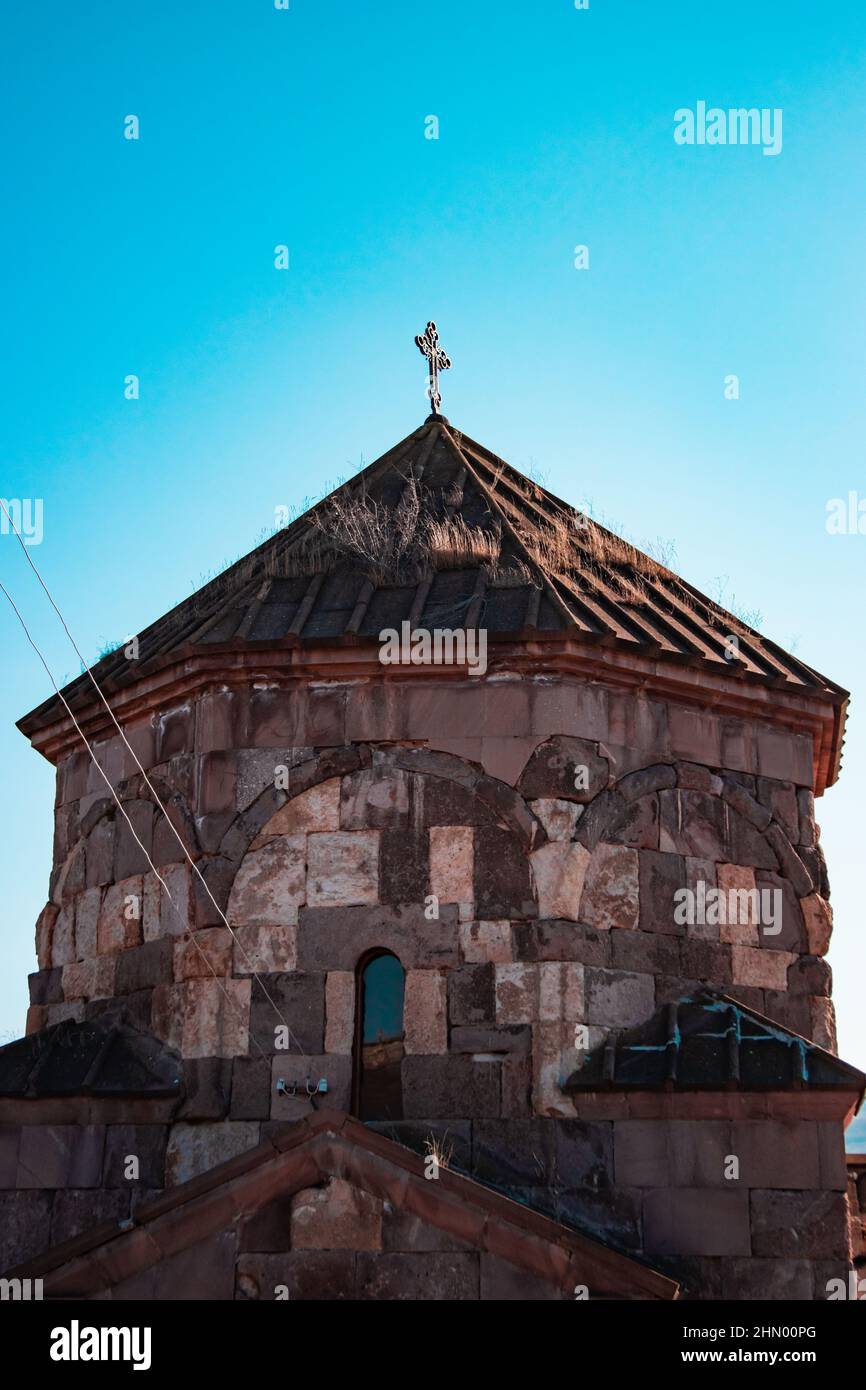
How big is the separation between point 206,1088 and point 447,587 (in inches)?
122

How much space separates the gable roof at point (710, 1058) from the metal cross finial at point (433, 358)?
202 inches

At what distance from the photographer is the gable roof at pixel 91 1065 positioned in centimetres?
820

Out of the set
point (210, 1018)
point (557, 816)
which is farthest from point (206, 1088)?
point (557, 816)

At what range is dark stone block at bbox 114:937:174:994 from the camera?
8531 millimetres

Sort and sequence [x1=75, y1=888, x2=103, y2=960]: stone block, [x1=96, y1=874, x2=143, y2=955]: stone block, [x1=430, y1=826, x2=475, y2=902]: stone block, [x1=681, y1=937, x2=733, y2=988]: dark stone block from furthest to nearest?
[x1=75, y1=888, x2=103, y2=960]: stone block
[x1=96, y1=874, x2=143, y2=955]: stone block
[x1=681, y1=937, x2=733, y2=988]: dark stone block
[x1=430, y1=826, x2=475, y2=902]: stone block

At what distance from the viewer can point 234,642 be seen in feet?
28.5

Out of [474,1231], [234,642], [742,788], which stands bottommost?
[474,1231]

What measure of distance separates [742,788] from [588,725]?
1.10 meters

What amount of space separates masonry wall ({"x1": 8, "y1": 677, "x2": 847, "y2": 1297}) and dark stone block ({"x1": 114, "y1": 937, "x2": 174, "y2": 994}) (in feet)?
0.04

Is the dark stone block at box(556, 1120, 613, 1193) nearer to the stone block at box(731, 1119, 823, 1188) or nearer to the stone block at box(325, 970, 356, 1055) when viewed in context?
the stone block at box(731, 1119, 823, 1188)

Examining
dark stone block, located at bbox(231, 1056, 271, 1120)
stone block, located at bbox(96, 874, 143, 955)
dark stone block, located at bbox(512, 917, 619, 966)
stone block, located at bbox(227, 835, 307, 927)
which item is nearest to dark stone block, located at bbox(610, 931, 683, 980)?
dark stone block, located at bbox(512, 917, 619, 966)
